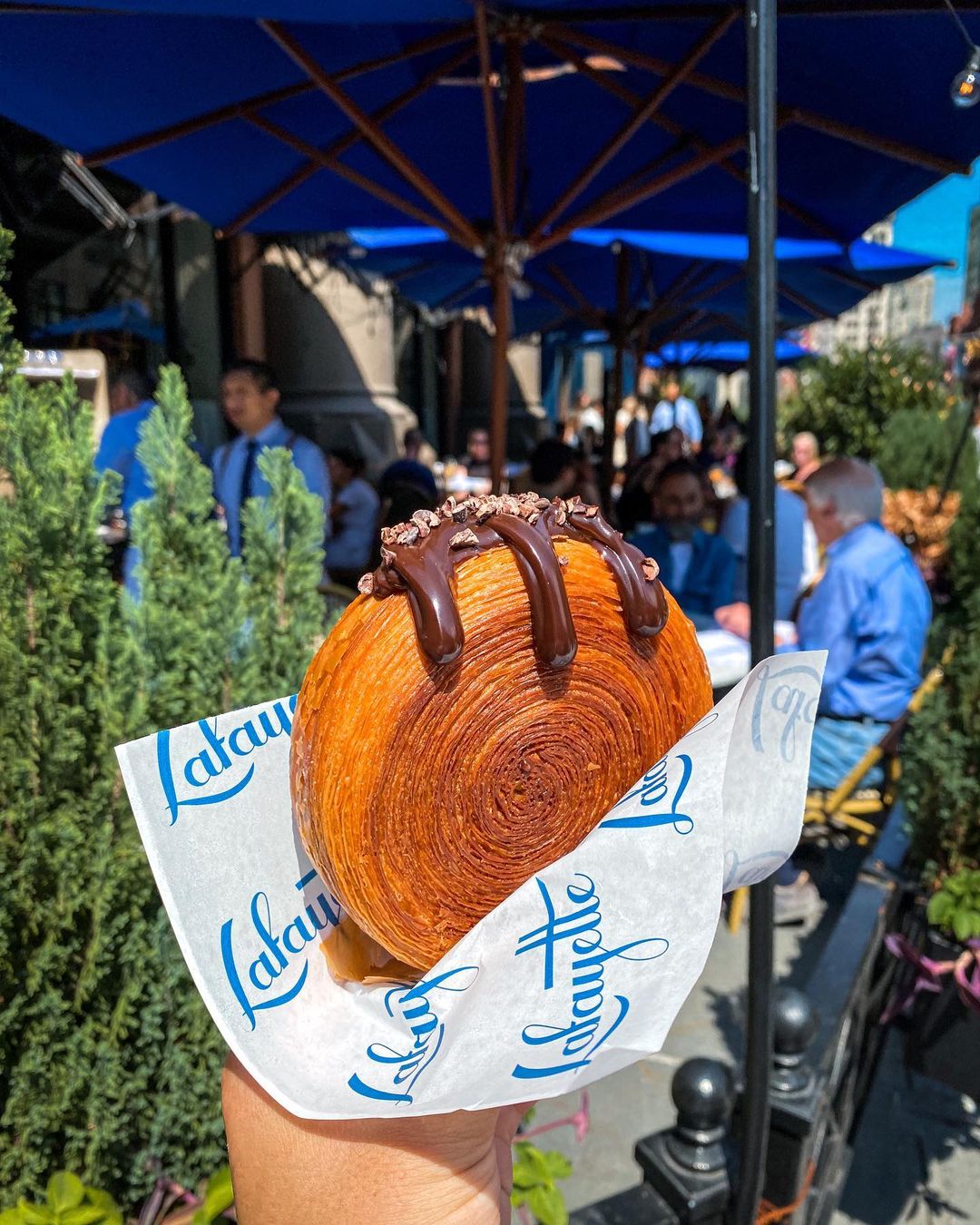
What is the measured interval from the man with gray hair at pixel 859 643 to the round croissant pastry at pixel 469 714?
10.1ft

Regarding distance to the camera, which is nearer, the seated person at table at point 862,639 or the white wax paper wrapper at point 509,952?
the white wax paper wrapper at point 509,952

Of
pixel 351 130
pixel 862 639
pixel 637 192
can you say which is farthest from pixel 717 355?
pixel 862 639

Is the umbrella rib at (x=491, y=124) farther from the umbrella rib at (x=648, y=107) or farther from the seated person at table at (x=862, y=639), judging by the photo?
the seated person at table at (x=862, y=639)

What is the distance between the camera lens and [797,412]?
16094mm

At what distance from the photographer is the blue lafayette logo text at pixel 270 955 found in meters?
0.85

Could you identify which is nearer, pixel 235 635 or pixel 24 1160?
pixel 24 1160

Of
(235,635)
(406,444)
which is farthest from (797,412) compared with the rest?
(235,635)

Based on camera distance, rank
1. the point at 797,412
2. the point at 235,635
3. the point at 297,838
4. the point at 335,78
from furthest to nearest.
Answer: the point at 797,412 < the point at 335,78 < the point at 235,635 < the point at 297,838

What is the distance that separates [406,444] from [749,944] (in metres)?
8.19

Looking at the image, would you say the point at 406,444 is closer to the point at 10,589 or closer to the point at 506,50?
the point at 506,50

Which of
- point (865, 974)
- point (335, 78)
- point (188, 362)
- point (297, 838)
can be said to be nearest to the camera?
point (297, 838)

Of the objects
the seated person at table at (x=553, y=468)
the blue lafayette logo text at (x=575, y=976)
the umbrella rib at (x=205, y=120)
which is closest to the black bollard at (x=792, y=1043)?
the blue lafayette logo text at (x=575, y=976)

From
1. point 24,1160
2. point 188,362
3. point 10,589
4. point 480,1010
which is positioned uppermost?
point 188,362

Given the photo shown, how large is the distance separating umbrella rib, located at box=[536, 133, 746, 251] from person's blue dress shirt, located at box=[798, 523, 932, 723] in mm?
1621
